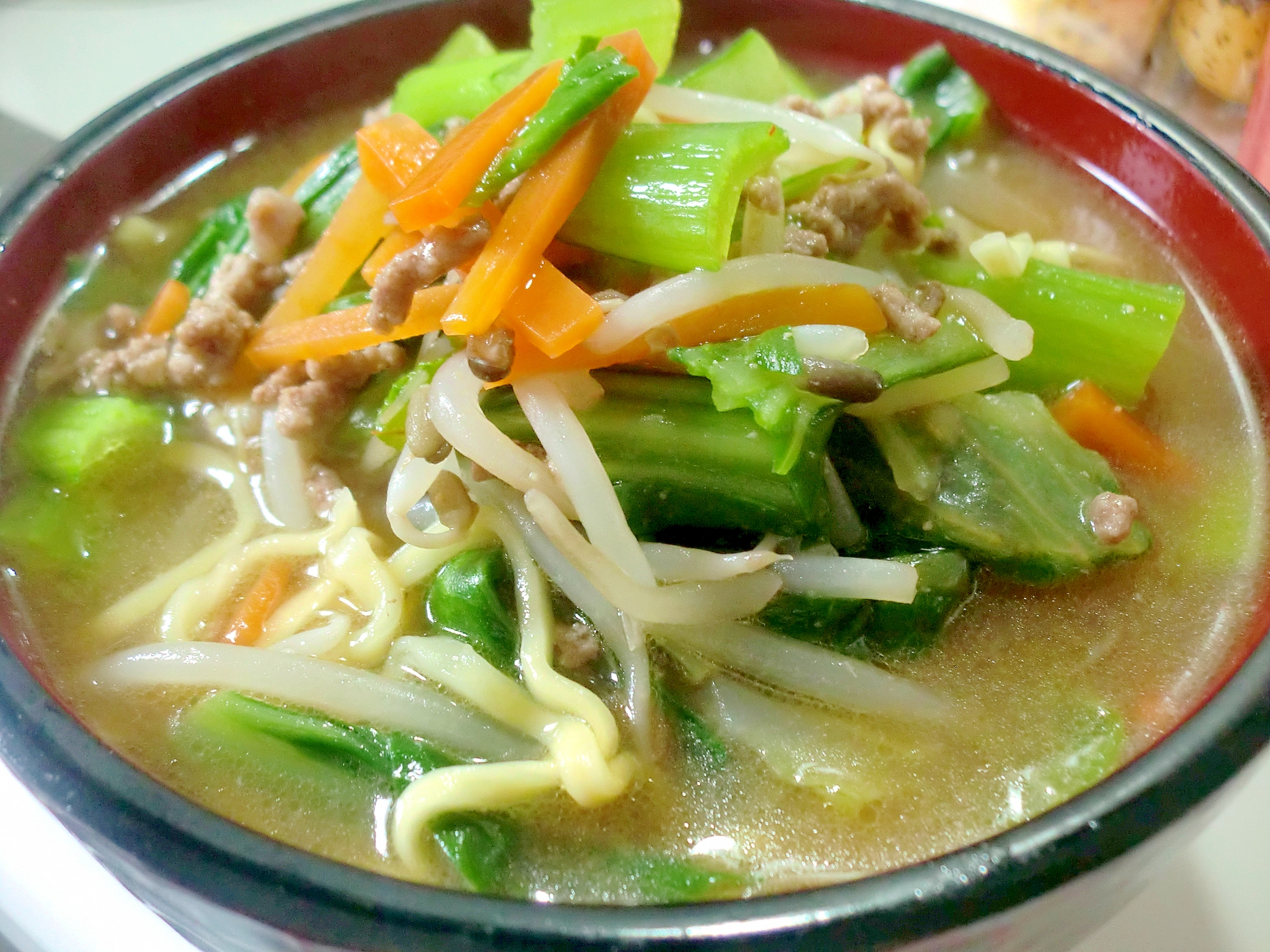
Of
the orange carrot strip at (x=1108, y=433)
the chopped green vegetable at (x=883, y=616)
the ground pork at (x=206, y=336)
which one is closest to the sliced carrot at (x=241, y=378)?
the ground pork at (x=206, y=336)

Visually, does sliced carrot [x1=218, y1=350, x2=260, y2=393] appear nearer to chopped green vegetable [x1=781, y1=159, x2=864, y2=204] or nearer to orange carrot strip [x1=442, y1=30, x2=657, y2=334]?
orange carrot strip [x1=442, y1=30, x2=657, y2=334]

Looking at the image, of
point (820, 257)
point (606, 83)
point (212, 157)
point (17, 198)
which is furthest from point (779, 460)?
point (212, 157)

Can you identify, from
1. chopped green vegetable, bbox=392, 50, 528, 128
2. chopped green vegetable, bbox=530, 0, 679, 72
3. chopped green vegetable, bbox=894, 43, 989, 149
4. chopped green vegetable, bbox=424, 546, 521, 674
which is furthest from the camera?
chopped green vegetable, bbox=894, 43, 989, 149

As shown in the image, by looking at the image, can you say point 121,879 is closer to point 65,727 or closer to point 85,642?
point 65,727

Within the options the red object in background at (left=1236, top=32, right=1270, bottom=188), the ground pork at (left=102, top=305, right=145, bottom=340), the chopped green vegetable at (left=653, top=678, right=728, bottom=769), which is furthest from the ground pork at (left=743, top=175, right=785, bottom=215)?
the red object in background at (left=1236, top=32, right=1270, bottom=188)

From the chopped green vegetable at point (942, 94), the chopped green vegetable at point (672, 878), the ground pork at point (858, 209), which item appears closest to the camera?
the chopped green vegetable at point (672, 878)

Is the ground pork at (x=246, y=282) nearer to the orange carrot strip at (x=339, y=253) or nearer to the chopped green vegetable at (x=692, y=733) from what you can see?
the orange carrot strip at (x=339, y=253)
